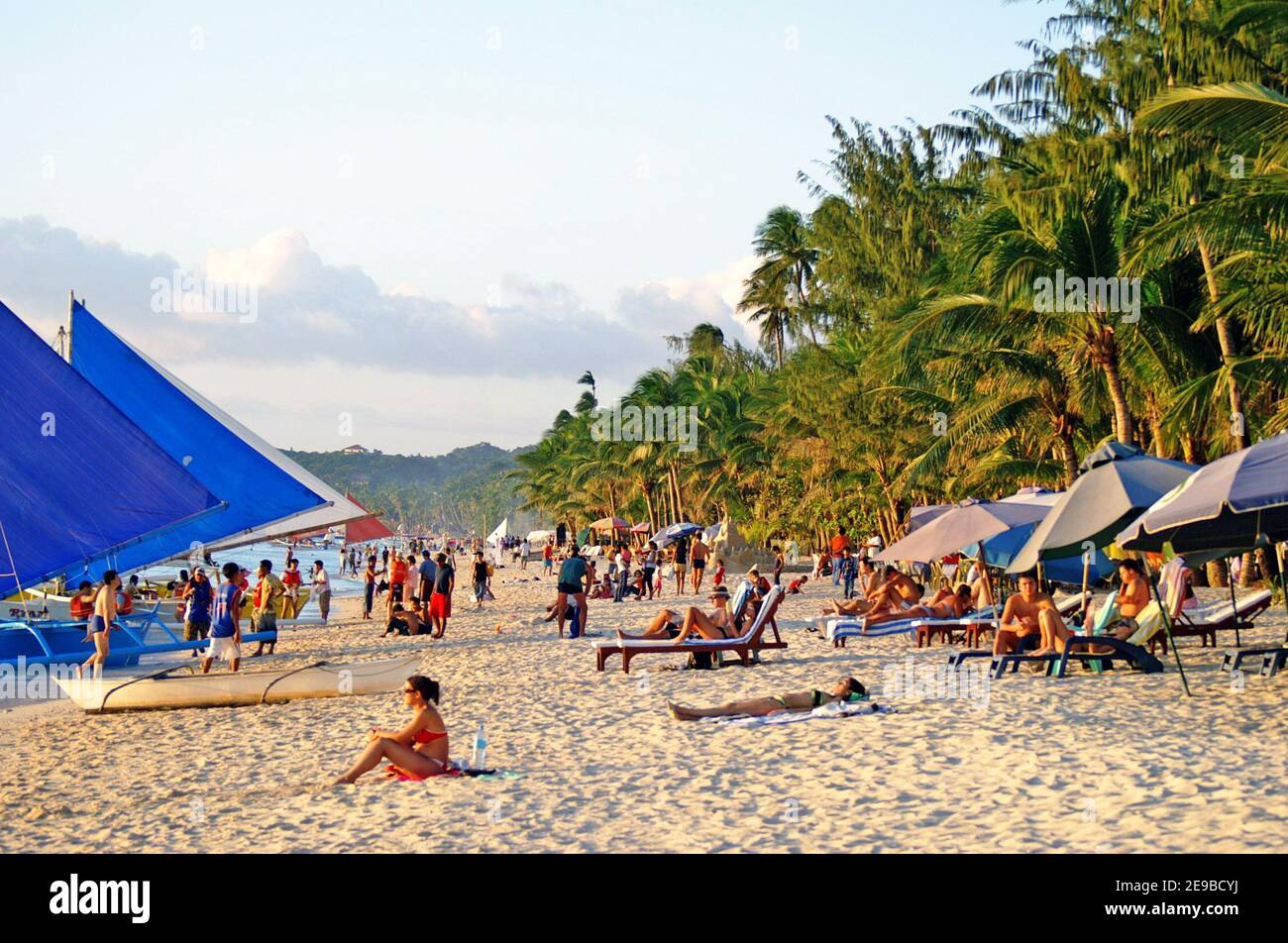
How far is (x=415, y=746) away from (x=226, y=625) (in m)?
7.49

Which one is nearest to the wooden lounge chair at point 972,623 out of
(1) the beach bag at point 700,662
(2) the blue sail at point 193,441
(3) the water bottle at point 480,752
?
(1) the beach bag at point 700,662

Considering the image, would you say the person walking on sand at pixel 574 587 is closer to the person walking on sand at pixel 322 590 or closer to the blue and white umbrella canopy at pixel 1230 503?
the person walking on sand at pixel 322 590

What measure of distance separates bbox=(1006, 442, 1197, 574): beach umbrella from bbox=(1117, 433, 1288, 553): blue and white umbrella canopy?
0.80 m

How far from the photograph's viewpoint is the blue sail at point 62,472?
17.2m

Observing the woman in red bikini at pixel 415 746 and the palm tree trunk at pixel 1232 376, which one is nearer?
the woman in red bikini at pixel 415 746

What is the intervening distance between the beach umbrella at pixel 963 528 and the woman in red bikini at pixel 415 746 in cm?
837

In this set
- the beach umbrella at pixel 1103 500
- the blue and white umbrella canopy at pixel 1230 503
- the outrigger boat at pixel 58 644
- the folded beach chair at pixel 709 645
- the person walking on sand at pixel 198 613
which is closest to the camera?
the blue and white umbrella canopy at pixel 1230 503

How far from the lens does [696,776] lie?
8.41 metres

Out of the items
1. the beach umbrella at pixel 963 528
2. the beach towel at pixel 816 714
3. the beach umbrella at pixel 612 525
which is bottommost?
the beach towel at pixel 816 714

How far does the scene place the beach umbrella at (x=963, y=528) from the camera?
15688 mm

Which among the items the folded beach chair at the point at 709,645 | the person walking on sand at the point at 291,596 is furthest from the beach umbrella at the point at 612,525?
the folded beach chair at the point at 709,645

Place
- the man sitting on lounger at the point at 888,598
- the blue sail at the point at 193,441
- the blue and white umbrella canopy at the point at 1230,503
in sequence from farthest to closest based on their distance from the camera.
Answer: the blue sail at the point at 193,441 → the man sitting on lounger at the point at 888,598 → the blue and white umbrella canopy at the point at 1230,503

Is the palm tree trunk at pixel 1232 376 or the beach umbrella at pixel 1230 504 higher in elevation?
the palm tree trunk at pixel 1232 376

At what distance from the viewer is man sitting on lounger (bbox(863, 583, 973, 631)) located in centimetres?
1677
